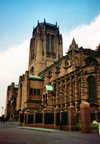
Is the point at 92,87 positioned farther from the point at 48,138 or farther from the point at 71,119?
the point at 48,138

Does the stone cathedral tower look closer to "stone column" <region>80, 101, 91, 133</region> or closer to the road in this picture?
"stone column" <region>80, 101, 91, 133</region>

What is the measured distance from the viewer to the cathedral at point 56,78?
38062mm

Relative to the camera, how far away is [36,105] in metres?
55.5

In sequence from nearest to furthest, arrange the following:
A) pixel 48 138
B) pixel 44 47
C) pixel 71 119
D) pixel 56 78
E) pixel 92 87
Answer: pixel 48 138 → pixel 71 119 → pixel 92 87 → pixel 56 78 → pixel 44 47

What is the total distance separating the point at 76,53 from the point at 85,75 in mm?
12695

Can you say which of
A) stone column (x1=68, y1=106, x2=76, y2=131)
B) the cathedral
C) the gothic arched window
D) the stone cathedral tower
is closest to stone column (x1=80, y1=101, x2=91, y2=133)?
stone column (x1=68, y1=106, x2=76, y2=131)

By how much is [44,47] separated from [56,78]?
25571mm

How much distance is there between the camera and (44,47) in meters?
75.2

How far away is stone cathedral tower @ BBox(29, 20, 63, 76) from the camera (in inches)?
2869

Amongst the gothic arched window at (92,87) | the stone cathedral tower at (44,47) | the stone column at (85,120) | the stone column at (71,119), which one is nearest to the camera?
the stone column at (85,120)

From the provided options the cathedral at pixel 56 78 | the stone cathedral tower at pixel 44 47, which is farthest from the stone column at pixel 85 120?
the stone cathedral tower at pixel 44 47

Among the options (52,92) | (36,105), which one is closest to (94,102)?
(52,92)

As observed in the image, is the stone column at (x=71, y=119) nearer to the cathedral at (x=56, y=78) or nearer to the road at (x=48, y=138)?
the cathedral at (x=56, y=78)

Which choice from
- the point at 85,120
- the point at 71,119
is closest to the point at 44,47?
the point at 71,119
